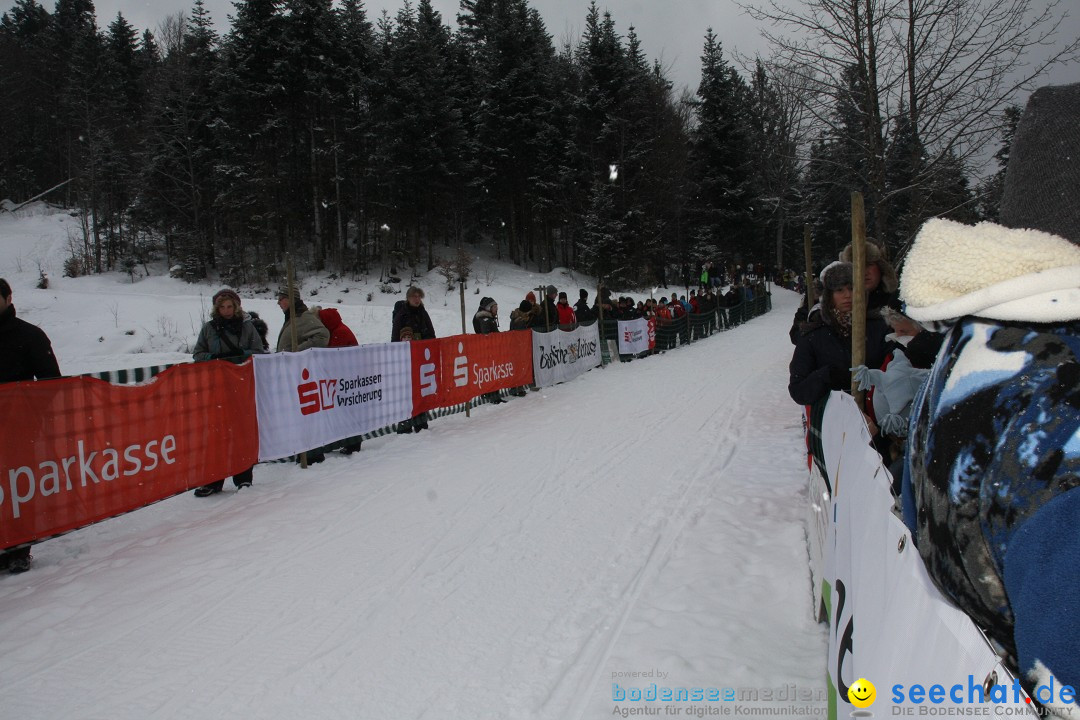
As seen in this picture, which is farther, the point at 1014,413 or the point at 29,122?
the point at 29,122

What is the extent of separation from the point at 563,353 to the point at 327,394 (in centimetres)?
761

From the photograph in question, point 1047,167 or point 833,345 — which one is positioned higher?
point 1047,167

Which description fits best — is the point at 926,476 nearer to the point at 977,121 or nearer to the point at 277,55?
the point at 977,121

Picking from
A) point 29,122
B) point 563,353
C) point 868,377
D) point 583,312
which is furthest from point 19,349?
point 29,122

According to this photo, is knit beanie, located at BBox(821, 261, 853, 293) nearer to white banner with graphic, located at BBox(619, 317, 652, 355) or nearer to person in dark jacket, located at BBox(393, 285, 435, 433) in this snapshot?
person in dark jacket, located at BBox(393, 285, 435, 433)

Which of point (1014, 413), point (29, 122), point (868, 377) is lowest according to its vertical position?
point (868, 377)

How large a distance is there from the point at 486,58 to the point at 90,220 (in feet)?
102

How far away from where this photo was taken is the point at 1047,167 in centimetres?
128

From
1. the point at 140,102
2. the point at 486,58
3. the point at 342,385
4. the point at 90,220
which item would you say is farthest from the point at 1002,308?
the point at 140,102

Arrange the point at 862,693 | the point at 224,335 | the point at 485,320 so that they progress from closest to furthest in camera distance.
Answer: the point at 862,693 < the point at 224,335 < the point at 485,320

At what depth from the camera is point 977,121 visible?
8789 millimetres

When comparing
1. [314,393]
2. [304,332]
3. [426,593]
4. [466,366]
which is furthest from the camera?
[466,366]

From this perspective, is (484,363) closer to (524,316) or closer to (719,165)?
(524,316)

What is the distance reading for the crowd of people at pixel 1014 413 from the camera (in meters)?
0.97
